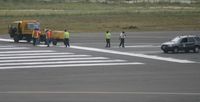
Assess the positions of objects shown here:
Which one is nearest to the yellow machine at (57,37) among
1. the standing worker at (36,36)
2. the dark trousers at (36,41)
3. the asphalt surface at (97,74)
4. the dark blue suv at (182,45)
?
the standing worker at (36,36)

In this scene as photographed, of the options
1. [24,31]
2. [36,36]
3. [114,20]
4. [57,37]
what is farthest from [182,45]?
[114,20]

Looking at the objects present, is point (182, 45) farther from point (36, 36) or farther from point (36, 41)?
point (36, 41)

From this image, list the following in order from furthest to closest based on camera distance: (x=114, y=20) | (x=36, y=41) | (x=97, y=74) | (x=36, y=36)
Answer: (x=114, y=20) < (x=36, y=41) < (x=36, y=36) < (x=97, y=74)

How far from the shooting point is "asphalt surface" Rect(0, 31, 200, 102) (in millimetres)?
19891

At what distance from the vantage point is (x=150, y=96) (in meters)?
19.7

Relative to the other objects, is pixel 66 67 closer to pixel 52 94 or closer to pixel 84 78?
pixel 84 78

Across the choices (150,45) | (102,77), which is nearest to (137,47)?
(150,45)

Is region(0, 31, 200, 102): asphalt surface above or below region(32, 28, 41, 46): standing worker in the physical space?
below

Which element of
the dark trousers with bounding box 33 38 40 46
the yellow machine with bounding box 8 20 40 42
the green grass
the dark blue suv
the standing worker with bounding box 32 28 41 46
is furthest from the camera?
the green grass

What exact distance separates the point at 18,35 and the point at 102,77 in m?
23.0

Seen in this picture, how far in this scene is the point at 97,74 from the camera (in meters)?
26.0

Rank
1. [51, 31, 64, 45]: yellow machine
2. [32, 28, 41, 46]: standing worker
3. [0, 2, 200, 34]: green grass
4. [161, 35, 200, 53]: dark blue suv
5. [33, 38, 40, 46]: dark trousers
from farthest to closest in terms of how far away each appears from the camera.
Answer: [0, 2, 200, 34]: green grass → [51, 31, 64, 45]: yellow machine → [33, 38, 40, 46]: dark trousers → [32, 28, 41, 46]: standing worker → [161, 35, 200, 53]: dark blue suv

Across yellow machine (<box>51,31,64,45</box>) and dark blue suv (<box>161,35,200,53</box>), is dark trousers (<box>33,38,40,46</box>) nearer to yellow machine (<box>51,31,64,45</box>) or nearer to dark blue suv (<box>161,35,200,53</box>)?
yellow machine (<box>51,31,64,45</box>)

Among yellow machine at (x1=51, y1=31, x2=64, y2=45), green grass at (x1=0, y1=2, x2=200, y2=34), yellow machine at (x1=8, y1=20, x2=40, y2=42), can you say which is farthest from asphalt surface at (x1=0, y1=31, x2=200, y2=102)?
green grass at (x1=0, y1=2, x2=200, y2=34)
